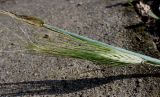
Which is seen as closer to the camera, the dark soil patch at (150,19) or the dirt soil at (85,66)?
the dirt soil at (85,66)

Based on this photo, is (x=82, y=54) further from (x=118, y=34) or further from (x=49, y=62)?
(x=118, y=34)

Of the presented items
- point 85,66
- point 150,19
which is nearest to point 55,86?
point 85,66

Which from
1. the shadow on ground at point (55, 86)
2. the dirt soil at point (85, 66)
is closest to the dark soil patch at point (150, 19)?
the dirt soil at point (85, 66)

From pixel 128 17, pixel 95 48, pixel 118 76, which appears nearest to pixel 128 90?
pixel 118 76

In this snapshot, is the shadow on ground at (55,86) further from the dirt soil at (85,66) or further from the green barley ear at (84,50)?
the green barley ear at (84,50)

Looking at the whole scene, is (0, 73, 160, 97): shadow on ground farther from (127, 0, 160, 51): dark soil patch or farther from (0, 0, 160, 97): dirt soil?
(127, 0, 160, 51): dark soil patch

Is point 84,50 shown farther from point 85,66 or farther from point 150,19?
point 150,19

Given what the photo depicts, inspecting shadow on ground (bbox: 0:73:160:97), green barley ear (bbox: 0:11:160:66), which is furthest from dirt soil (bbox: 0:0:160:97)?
green barley ear (bbox: 0:11:160:66)

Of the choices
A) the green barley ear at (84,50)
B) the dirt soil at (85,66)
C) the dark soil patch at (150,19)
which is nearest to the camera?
the green barley ear at (84,50)

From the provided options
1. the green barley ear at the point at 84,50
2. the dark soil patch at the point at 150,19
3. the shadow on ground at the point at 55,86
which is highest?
the green barley ear at the point at 84,50
